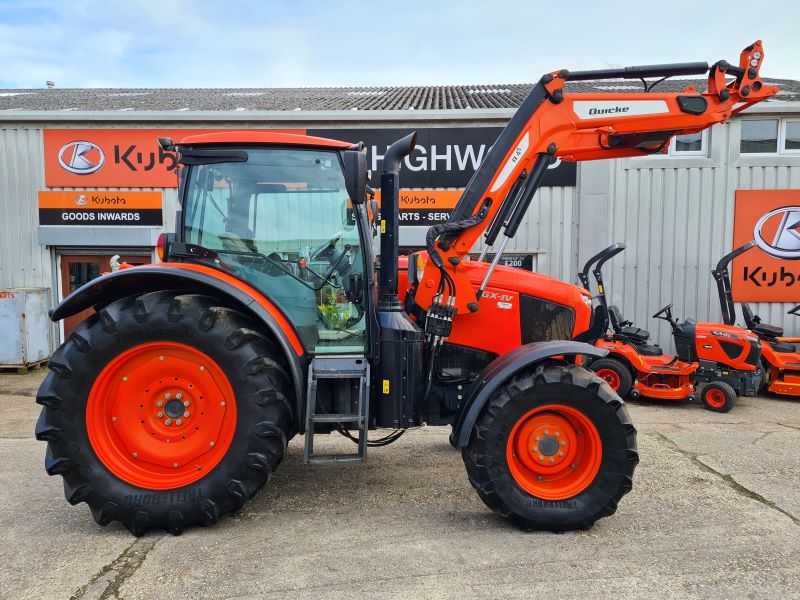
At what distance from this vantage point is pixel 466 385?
3.89m

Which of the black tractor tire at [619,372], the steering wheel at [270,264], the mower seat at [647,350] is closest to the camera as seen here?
the steering wheel at [270,264]

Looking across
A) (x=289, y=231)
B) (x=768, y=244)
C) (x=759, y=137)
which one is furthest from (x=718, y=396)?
(x=289, y=231)

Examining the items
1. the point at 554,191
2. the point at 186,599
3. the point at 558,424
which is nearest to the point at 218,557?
the point at 186,599

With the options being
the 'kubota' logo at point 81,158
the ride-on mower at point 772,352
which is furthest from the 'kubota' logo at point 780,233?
the 'kubota' logo at point 81,158

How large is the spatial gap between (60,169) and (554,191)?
336 inches

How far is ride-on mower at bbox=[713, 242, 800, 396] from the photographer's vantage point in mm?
7625

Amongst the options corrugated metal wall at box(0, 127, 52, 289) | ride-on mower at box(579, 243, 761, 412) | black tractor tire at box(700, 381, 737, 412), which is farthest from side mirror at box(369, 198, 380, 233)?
corrugated metal wall at box(0, 127, 52, 289)

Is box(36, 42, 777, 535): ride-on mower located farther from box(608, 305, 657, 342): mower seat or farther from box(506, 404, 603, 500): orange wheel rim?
box(608, 305, 657, 342): mower seat

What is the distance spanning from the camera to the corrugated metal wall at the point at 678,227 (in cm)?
917

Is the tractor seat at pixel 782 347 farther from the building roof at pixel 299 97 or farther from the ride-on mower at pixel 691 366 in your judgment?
the building roof at pixel 299 97

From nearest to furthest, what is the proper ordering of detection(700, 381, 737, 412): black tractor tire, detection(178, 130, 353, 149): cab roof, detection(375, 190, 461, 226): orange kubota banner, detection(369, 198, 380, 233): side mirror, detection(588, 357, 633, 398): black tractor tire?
1. detection(178, 130, 353, 149): cab roof
2. detection(369, 198, 380, 233): side mirror
3. detection(700, 381, 737, 412): black tractor tire
4. detection(588, 357, 633, 398): black tractor tire
5. detection(375, 190, 461, 226): orange kubota banner

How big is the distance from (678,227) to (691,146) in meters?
1.37

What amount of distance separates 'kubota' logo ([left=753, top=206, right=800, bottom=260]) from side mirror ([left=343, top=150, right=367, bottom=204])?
8.37 m

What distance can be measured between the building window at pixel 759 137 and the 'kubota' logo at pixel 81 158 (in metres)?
10.8
